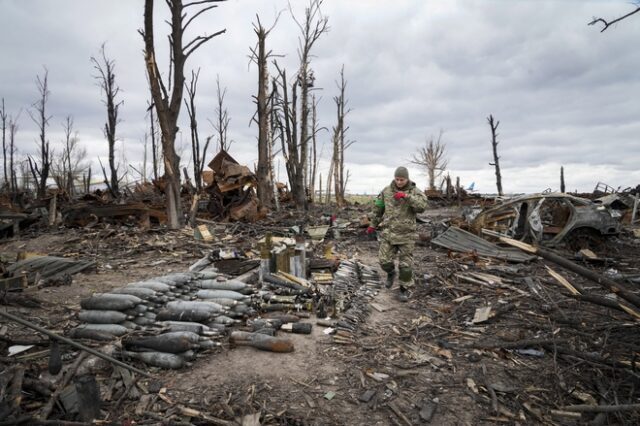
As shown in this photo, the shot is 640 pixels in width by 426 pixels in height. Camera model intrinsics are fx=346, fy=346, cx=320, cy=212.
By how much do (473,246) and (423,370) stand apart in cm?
622

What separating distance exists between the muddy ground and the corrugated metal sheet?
7.22ft

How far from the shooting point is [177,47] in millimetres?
10547

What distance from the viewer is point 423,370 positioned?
3.77 m

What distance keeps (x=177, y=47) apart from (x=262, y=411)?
1084cm

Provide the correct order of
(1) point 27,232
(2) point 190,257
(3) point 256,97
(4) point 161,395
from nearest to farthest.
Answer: (4) point 161,395, (2) point 190,257, (1) point 27,232, (3) point 256,97

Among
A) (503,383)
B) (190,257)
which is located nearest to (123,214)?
(190,257)

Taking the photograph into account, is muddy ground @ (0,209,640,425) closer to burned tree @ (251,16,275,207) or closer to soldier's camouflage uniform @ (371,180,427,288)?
soldier's camouflage uniform @ (371,180,427,288)

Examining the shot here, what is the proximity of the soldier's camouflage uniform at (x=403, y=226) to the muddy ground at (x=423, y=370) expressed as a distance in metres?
0.62

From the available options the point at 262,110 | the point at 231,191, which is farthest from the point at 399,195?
the point at 262,110

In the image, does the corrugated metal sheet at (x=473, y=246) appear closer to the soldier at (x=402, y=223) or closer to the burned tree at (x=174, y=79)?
the soldier at (x=402, y=223)

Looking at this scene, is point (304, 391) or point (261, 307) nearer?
point (304, 391)

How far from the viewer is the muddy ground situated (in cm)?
304

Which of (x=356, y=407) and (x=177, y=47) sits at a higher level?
(x=177, y=47)

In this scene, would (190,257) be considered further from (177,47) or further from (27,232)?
(27,232)
